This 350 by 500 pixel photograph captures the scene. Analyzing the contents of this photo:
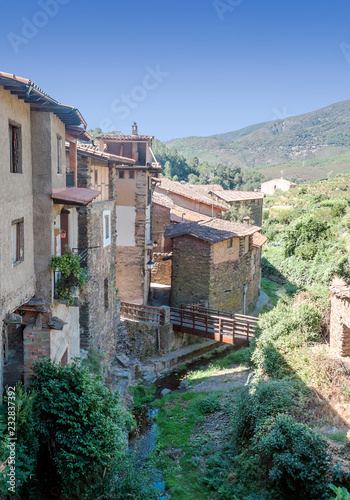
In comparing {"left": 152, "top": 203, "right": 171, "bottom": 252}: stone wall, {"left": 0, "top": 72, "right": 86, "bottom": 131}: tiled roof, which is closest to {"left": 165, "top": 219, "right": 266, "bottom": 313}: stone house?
{"left": 152, "top": 203, "right": 171, "bottom": 252}: stone wall

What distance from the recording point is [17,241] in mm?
8250

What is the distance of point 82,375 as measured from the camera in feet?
28.0

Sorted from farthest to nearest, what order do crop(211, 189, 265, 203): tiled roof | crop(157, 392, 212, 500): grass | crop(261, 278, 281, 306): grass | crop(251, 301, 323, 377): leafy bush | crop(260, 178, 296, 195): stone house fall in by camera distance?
crop(260, 178, 296, 195): stone house
crop(211, 189, 265, 203): tiled roof
crop(261, 278, 281, 306): grass
crop(251, 301, 323, 377): leafy bush
crop(157, 392, 212, 500): grass

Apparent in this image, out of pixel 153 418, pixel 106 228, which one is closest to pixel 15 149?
pixel 106 228

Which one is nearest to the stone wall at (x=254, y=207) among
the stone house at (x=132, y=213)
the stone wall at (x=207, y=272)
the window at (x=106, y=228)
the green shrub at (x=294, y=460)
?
the stone wall at (x=207, y=272)

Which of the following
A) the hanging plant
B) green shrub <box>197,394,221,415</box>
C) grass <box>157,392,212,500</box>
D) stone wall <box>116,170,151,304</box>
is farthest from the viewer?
stone wall <box>116,170,151,304</box>

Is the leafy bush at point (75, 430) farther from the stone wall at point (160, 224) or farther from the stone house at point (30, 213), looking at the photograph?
the stone wall at point (160, 224)

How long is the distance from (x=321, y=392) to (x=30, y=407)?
8103mm

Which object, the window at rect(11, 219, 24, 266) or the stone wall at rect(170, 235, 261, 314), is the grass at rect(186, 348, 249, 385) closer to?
the stone wall at rect(170, 235, 261, 314)

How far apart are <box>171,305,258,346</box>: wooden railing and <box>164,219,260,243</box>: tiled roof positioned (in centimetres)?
364

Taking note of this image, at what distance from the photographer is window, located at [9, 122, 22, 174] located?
25.9 feet

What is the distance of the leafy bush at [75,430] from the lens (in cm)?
784

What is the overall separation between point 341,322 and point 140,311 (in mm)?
9152

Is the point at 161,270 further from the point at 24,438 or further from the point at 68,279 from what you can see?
the point at 24,438
